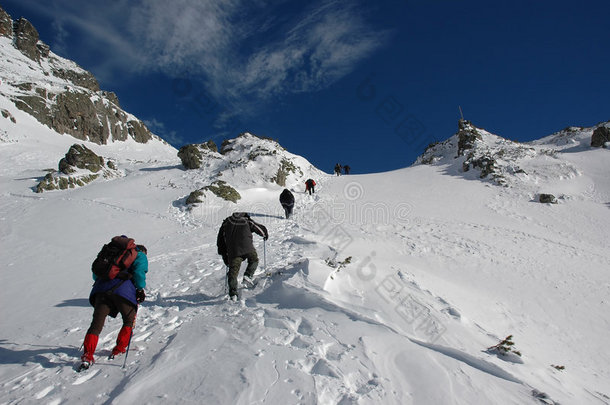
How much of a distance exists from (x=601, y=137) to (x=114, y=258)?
38331 millimetres

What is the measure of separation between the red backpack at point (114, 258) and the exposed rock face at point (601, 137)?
37898 mm

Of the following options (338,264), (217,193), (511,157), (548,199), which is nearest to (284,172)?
(217,193)

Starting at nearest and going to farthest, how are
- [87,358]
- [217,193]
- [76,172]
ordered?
[87,358], [217,193], [76,172]

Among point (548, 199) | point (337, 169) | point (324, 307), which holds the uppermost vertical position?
point (337, 169)

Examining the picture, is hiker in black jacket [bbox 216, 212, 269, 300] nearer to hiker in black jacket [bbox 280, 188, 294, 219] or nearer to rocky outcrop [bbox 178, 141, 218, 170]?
hiker in black jacket [bbox 280, 188, 294, 219]

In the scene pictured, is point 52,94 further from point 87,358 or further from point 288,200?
point 87,358

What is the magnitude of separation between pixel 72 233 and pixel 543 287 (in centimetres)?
1798

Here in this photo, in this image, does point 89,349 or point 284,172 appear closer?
point 89,349

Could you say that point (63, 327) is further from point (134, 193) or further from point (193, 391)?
point (134, 193)

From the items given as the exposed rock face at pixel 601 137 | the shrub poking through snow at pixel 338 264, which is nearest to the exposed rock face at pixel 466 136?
the exposed rock face at pixel 601 137

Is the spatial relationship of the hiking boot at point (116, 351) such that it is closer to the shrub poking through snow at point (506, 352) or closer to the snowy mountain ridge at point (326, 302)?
the snowy mountain ridge at point (326, 302)

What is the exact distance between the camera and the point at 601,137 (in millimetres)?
26797

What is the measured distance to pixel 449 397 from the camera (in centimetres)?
328

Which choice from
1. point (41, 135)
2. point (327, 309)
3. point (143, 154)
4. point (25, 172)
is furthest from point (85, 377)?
point (143, 154)
